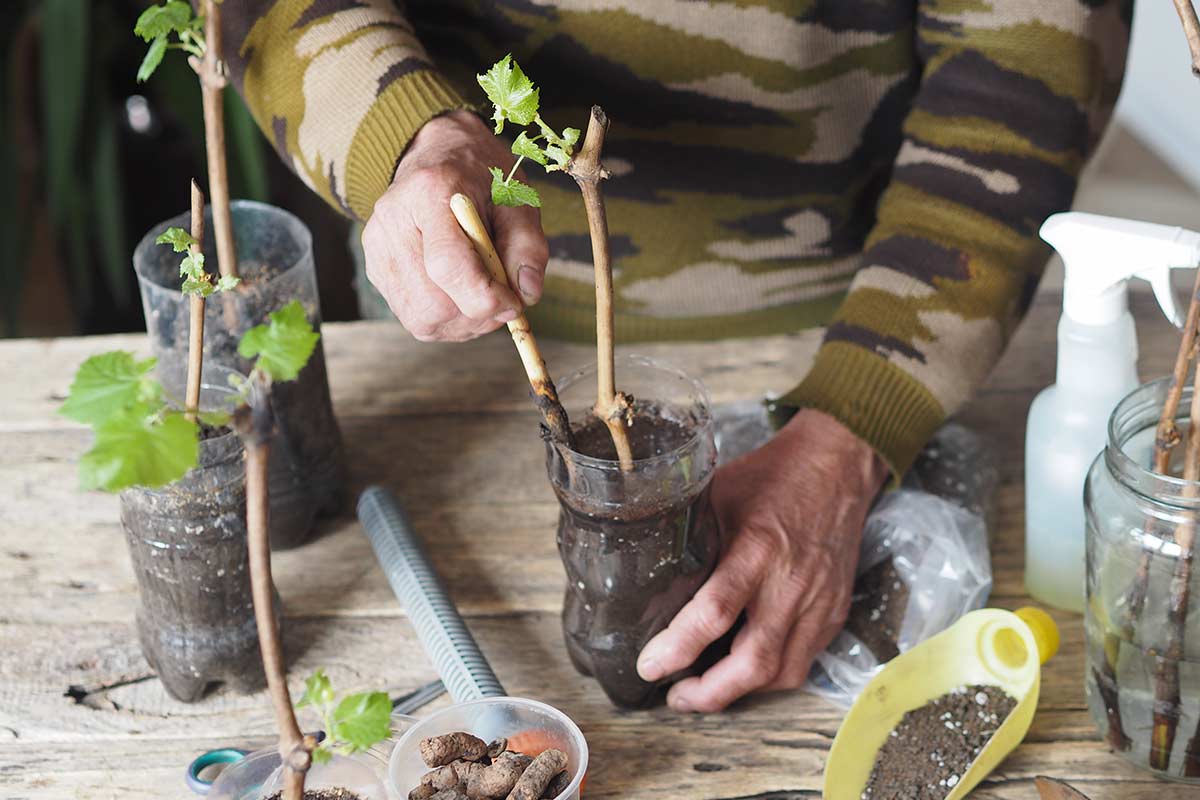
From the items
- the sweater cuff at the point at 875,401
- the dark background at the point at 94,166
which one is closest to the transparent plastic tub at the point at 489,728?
the sweater cuff at the point at 875,401

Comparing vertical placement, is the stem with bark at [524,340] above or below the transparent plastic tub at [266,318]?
above

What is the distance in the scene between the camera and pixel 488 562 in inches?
35.7

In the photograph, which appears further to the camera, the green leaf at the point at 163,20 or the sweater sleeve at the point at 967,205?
the sweater sleeve at the point at 967,205

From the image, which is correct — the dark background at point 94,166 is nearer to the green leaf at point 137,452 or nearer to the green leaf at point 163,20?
the green leaf at point 163,20

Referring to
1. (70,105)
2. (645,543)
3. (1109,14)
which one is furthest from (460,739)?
(70,105)

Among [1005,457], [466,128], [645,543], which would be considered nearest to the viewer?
[645,543]

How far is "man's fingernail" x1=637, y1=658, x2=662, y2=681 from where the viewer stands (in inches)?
29.6

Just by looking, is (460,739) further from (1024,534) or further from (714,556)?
(1024,534)

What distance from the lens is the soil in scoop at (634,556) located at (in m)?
0.72

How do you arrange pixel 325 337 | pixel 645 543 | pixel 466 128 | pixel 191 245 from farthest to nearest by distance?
pixel 325 337 < pixel 466 128 < pixel 645 543 < pixel 191 245

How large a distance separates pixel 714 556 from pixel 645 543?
0.24 ft

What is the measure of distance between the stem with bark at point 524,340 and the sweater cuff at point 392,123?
0.54ft

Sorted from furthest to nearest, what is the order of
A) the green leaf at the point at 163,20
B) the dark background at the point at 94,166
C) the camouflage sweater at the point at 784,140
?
the dark background at the point at 94,166, the camouflage sweater at the point at 784,140, the green leaf at the point at 163,20

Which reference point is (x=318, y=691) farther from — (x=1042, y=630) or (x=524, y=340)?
(x=1042, y=630)
